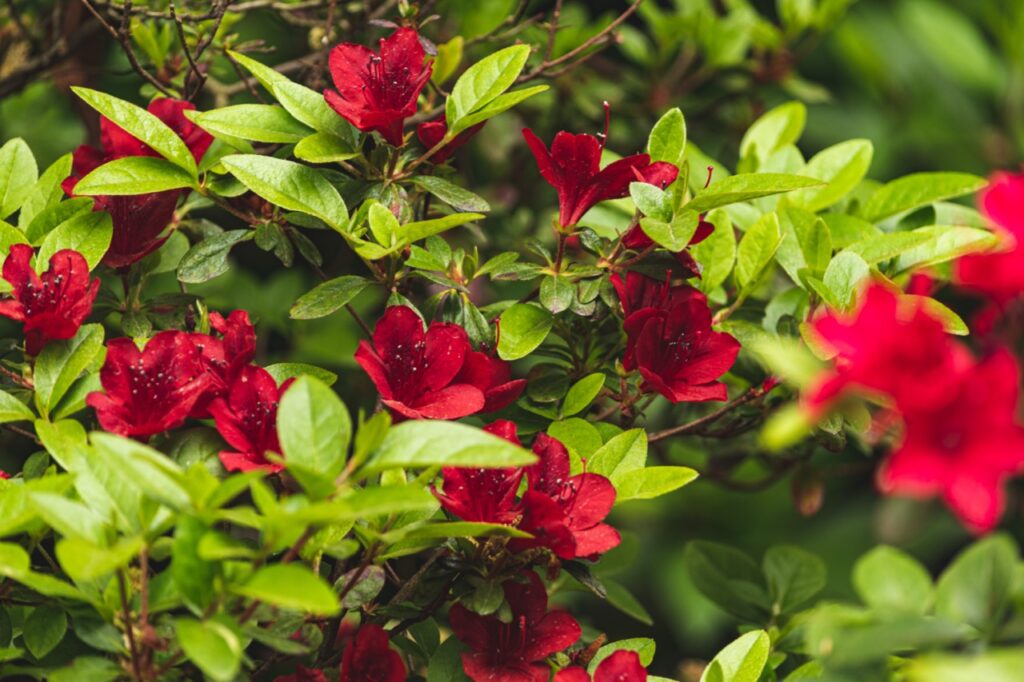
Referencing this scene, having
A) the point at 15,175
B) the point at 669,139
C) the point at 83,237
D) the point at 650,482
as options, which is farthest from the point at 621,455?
the point at 15,175

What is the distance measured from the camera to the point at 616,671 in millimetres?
864

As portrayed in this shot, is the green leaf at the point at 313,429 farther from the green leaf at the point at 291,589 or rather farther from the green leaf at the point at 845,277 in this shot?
the green leaf at the point at 845,277

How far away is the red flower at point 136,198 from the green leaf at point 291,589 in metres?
0.43

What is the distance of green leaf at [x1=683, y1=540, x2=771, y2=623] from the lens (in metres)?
1.15

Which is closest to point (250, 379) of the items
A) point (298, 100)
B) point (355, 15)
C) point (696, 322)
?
point (298, 100)

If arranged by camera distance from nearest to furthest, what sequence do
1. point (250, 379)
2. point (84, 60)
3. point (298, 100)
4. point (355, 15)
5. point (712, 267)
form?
1. point (250, 379)
2. point (298, 100)
3. point (712, 267)
4. point (355, 15)
5. point (84, 60)

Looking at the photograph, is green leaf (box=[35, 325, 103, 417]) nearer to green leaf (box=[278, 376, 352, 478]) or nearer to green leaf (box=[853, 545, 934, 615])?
green leaf (box=[278, 376, 352, 478])

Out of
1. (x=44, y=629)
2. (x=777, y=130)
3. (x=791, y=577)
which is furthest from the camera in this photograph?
(x=777, y=130)

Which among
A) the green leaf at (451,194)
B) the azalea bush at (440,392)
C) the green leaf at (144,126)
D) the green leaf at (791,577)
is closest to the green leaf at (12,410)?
the azalea bush at (440,392)

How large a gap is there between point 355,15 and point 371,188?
0.42 m

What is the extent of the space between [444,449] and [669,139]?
1.33 feet

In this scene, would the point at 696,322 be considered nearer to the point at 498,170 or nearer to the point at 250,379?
the point at 250,379

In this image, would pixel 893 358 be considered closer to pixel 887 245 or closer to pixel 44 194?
pixel 887 245

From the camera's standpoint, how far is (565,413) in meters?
0.98
